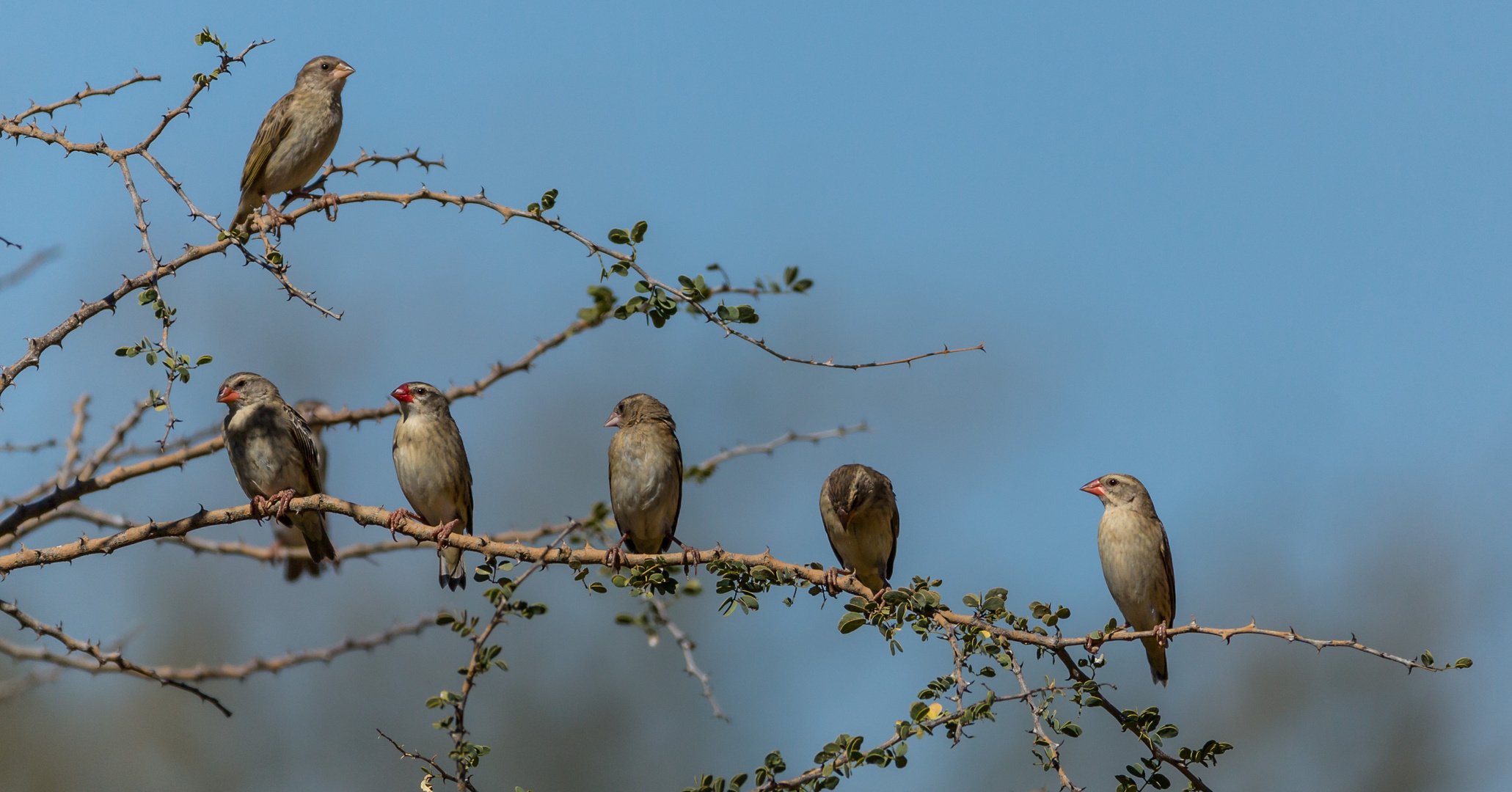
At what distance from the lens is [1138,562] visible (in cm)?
686

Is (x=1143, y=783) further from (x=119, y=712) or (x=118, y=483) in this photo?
(x=119, y=712)

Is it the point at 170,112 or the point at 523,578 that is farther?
the point at 170,112

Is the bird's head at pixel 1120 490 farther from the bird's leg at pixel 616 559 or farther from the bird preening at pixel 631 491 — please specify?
the bird's leg at pixel 616 559

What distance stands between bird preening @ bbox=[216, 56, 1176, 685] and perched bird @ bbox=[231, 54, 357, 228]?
0.97ft

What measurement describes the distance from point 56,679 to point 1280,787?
54.6 ft

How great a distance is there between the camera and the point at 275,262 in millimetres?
4301

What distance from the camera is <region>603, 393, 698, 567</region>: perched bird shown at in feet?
21.4

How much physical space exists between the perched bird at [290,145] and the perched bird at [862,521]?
3.81m

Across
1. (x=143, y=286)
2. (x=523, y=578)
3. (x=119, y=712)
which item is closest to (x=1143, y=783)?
(x=523, y=578)

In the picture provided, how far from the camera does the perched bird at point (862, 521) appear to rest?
22.7 feet

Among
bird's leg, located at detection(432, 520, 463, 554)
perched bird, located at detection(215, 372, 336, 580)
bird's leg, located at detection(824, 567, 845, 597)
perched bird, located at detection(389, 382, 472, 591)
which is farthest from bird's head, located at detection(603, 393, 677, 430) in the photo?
bird's leg, located at detection(824, 567, 845, 597)

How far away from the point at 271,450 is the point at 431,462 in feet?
2.62

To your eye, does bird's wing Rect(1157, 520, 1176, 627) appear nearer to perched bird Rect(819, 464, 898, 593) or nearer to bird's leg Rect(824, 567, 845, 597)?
perched bird Rect(819, 464, 898, 593)

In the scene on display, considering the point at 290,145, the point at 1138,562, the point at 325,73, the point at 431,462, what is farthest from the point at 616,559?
the point at 325,73
